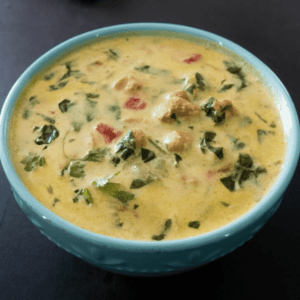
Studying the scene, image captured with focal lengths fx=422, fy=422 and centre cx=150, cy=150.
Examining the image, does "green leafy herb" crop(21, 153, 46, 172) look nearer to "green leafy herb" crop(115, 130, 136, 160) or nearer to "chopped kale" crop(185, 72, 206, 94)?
"green leafy herb" crop(115, 130, 136, 160)

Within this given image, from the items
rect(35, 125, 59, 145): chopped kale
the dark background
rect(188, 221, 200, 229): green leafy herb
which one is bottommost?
the dark background

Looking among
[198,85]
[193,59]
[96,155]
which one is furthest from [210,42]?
[96,155]

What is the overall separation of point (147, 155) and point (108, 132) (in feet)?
0.61

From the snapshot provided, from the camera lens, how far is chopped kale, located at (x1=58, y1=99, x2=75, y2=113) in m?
1.66

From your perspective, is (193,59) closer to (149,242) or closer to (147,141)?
(147,141)

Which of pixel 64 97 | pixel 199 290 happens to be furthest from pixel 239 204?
pixel 64 97

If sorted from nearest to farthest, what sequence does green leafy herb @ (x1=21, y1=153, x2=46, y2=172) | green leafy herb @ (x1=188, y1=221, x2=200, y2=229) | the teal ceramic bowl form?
the teal ceramic bowl → green leafy herb @ (x1=188, y1=221, x2=200, y2=229) → green leafy herb @ (x1=21, y1=153, x2=46, y2=172)

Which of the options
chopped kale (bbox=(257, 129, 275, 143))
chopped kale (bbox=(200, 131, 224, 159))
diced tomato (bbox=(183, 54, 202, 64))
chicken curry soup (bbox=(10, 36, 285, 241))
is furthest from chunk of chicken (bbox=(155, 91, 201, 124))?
diced tomato (bbox=(183, 54, 202, 64))

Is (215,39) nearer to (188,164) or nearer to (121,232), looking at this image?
(188,164)

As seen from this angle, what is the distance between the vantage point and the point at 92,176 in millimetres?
1413

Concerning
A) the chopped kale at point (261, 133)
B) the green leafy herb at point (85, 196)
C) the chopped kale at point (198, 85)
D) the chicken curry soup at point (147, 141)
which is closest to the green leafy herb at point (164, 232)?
the chicken curry soup at point (147, 141)

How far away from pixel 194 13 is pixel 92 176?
1.72 meters

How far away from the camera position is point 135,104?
167 cm

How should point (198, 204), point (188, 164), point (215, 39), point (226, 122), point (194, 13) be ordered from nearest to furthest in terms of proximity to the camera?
point (198, 204)
point (188, 164)
point (226, 122)
point (215, 39)
point (194, 13)
